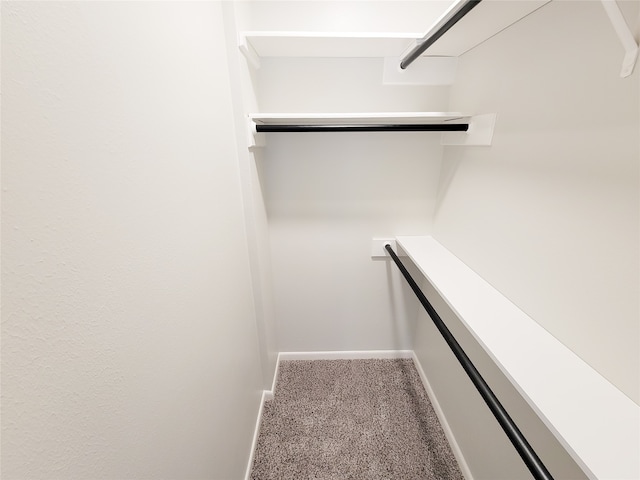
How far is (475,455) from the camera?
1.19m

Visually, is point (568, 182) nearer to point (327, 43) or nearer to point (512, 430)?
point (512, 430)

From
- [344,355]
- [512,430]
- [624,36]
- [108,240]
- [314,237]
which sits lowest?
[344,355]

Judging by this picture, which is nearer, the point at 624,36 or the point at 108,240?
the point at 108,240

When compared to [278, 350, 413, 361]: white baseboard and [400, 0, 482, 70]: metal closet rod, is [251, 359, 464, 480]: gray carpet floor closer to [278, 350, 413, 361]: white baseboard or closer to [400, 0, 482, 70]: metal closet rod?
[278, 350, 413, 361]: white baseboard

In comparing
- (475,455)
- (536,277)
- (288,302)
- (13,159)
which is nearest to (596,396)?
(536,277)

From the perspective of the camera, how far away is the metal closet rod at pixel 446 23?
28.0 inches

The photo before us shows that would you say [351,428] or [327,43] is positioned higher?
[327,43]

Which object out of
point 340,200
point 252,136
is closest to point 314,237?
point 340,200

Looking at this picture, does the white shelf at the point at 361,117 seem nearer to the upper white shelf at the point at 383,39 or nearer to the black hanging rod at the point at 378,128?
the black hanging rod at the point at 378,128

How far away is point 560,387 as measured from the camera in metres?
0.63

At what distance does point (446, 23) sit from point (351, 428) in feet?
6.35

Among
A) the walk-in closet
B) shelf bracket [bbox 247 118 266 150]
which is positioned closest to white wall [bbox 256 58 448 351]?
the walk-in closet

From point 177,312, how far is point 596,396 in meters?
1.04

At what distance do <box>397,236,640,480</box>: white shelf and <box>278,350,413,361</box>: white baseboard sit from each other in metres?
1.15
